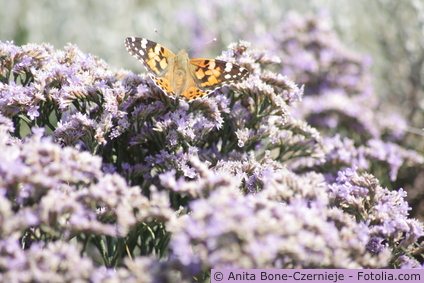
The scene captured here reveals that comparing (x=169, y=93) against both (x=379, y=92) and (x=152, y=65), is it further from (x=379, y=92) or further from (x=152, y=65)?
(x=379, y=92)

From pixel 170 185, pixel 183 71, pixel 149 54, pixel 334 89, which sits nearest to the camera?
pixel 170 185

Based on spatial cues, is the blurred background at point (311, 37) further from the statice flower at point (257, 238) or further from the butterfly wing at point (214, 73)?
the statice flower at point (257, 238)

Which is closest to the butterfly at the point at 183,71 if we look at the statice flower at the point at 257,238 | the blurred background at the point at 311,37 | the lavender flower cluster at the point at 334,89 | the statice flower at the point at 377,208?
the statice flower at the point at 377,208

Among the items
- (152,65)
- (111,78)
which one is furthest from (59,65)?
(152,65)

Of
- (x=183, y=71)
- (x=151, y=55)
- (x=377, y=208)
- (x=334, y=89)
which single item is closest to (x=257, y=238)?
(x=377, y=208)

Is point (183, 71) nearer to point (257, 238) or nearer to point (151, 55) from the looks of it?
point (151, 55)

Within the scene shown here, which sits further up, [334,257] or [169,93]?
[169,93]
